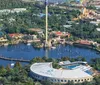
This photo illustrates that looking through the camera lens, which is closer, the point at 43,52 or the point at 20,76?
the point at 20,76

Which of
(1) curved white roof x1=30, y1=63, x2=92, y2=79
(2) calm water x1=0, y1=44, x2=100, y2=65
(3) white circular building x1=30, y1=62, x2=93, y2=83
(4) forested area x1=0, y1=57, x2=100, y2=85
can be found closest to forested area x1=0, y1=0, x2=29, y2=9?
(2) calm water x1=0, y1=44, x2=100, y2=65

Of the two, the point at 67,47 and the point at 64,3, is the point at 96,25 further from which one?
the point at 64,3

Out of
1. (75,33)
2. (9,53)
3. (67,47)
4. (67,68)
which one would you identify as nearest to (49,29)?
(75,33)

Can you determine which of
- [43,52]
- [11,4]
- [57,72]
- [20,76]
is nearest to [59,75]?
[57,72]

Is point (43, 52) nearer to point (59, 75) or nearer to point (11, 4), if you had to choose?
point (59, 75)

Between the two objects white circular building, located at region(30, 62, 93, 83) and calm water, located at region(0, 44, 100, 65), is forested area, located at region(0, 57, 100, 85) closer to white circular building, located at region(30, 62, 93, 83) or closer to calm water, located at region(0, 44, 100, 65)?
white circular building, located at region(30, 62, 93, 83)

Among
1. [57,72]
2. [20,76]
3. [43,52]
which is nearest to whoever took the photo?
[20,76]

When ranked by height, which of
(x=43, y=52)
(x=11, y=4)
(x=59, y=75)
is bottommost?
(x=43, y=52)
